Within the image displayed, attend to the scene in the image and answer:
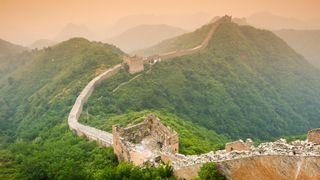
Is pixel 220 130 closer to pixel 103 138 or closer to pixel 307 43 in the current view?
pixel 103 138

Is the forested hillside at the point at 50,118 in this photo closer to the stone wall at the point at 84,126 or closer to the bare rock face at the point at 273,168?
the stone wall at the point at 84,126

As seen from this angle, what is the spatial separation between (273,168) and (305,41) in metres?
168

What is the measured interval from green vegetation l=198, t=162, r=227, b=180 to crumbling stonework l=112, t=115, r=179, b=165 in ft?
23.3

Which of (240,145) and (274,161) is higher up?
(274,161)

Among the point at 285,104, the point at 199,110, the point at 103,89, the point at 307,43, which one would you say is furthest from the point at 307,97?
the point at 307,43

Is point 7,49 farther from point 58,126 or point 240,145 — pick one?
point 240,145

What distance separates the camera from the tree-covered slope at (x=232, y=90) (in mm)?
58438

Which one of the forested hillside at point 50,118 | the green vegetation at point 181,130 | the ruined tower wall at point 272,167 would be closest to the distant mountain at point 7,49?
Answer: the forested hillside at point 50,118

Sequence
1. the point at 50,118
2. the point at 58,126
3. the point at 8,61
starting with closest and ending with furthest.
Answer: the point at 58,126 < the point at 50,118 < the point at 8,61

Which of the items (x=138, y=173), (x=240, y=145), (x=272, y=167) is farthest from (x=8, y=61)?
(x=272, y=167)

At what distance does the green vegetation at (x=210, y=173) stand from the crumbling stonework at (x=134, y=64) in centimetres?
4789

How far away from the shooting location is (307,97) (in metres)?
85.0

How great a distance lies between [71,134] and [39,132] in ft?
26.3

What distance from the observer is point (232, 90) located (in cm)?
7275
